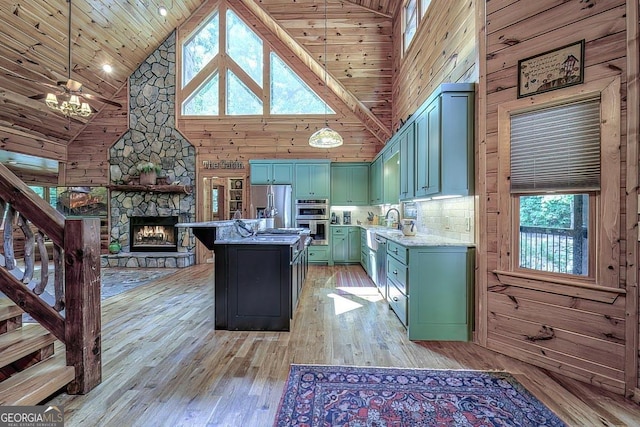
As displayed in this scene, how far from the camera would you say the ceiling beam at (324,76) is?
6.39 metres

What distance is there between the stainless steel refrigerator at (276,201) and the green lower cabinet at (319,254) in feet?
2.59

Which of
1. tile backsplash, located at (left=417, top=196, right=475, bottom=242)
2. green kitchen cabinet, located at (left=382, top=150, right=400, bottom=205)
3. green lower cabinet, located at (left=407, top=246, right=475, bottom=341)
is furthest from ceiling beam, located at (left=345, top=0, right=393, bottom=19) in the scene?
green lower cabinet, located at (left=407, top=246, right=475, bottom=341)

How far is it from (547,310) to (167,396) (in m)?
2.93

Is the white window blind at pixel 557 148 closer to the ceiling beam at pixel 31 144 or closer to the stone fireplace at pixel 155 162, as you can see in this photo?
the stone fireplace at pixel 155 162

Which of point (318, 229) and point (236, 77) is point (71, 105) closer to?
point (236, 77)

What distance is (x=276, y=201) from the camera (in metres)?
6.64

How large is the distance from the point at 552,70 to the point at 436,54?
6.29 ft

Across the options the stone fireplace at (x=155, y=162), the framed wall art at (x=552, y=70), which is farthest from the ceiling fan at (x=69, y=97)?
the framed wall art at (x=552, y=70)

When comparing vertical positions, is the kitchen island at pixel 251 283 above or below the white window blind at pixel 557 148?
below

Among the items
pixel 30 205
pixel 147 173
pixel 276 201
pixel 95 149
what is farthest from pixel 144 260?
pixel 30 205

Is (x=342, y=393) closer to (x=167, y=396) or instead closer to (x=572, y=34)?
(x=167, y=396)

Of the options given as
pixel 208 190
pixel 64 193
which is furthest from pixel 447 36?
pixel 64 193

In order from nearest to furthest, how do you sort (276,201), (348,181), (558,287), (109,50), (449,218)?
(558,287), (449,218), (109,50), (276,201), (348,181)

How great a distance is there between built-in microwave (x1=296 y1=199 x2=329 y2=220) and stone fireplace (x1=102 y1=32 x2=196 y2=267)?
271 cm
